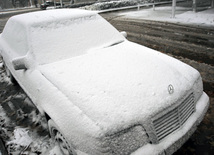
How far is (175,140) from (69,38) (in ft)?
7.36

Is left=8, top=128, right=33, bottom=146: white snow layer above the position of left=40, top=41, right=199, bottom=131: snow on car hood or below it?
below

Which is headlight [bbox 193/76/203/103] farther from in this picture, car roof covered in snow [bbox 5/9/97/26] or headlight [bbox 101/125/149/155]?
car roof covered in snow [bbox 5/9/97/26]

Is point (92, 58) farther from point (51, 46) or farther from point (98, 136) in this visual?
point (98, 136)

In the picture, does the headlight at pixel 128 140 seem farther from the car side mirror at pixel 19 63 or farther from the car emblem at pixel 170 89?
the car side mirror at pixel 19 63

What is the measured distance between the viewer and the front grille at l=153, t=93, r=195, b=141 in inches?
76.2

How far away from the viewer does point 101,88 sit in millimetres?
2139

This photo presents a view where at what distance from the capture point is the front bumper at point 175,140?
1.81 meters

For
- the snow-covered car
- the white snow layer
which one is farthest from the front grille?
the white snow layer

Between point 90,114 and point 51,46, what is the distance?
1.53 metres

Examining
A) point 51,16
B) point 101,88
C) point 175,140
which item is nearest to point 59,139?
point 101,88

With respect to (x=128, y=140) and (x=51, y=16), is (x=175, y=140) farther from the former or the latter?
(x=51, y=16)

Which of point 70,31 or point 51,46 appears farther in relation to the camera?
point 70,31

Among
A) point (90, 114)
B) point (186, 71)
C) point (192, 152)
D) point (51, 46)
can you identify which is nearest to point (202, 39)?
→ point (186, 71)

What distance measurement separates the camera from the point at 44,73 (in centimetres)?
253
